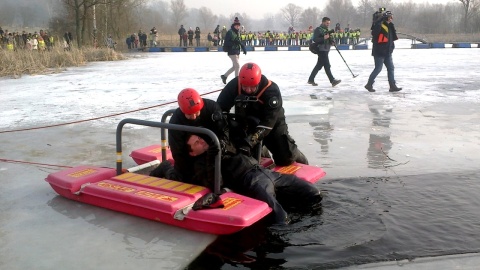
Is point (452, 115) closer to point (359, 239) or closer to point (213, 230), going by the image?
point (359, 239)

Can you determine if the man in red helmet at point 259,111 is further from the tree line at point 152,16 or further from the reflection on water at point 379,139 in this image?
the tree line at point 152,16

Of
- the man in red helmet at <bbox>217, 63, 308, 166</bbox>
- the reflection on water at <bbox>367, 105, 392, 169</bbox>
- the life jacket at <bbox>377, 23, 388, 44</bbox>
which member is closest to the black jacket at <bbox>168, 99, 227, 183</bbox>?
the man in red helmet at <bbox>217, 63, 308, 166</bbox>

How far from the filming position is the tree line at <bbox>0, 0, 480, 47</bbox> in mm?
33188

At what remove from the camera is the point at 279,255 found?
341 centimetres

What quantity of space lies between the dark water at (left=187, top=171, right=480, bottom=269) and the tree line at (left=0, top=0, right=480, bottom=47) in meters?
25.5

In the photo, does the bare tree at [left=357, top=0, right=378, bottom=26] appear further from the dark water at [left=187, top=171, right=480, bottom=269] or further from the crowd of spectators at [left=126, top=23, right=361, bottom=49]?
the dark water at [left=187, top=171, right=480, bottom=269]

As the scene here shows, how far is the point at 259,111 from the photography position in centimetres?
488

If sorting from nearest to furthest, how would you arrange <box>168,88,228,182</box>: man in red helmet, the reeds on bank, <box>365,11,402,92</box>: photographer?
<box>168,88,228,182</box>: man in red helmet → <box>365,11,402,92</box>: photographer → the reeds on bank

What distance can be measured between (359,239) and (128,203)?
1872 millimetres

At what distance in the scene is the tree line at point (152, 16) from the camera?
109 feet

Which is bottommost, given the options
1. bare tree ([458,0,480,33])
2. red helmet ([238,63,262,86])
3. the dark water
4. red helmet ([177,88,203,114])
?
the dark water

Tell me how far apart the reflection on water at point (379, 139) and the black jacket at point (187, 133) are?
1991mm

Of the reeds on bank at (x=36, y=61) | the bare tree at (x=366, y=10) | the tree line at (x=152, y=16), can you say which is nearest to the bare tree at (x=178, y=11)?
the tree line at (x=152, y=16)

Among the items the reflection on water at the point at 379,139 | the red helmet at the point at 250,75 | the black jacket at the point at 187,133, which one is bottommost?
the reflection on water at the point at 379,139
